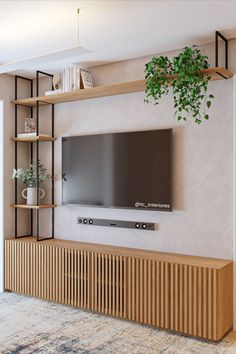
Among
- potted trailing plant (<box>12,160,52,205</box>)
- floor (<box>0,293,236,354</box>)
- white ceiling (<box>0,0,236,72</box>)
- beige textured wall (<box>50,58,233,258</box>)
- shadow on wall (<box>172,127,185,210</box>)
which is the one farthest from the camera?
potted trailing plant (<box>12,160,52,205</box>)

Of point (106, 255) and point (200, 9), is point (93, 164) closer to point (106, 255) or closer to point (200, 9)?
point (106, 255)

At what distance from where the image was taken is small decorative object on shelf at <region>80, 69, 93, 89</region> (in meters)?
4.30

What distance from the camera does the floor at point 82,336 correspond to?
3.20m

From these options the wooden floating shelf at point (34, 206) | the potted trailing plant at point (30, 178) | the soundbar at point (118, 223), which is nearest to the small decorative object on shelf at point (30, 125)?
the potted trailing plant at point (30, 178)

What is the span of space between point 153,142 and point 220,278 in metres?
1.44

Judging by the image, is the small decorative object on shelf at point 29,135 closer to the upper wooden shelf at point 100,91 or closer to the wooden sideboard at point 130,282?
the upper wooden shelf at point 100,91

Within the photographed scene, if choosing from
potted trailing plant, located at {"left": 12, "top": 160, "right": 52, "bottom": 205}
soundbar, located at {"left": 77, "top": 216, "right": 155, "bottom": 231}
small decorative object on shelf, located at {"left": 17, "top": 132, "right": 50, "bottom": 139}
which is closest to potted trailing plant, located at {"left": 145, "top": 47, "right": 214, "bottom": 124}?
soundbar, located at {"left": 77, "top": 216, "right": 155, "bottom": 231}

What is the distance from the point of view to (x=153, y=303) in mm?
3633

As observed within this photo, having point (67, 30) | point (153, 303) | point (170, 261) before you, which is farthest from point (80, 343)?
point (67, 30)

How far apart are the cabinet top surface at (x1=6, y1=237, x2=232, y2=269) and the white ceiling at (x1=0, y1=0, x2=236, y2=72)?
6.43ft

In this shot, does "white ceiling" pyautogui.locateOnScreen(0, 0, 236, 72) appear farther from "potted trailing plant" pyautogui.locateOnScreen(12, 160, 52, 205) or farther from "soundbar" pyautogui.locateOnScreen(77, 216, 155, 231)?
"soundbar" pyautogui.locateOnScreen(77, 216, 155, 231)

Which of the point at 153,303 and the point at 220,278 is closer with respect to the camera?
the point at 220,278

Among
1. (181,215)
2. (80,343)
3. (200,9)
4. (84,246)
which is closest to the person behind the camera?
(200,9)

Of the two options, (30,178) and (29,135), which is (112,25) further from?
(30,178)
